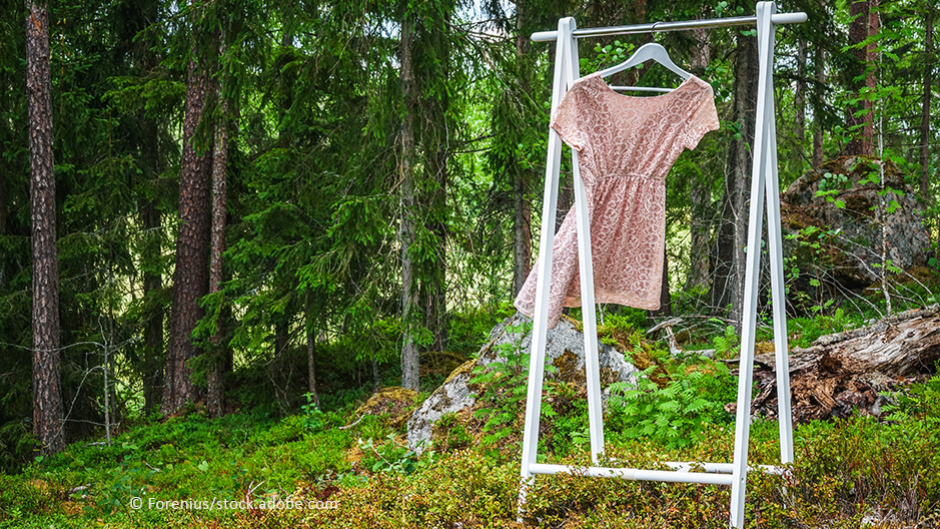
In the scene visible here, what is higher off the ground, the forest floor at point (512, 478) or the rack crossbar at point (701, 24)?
the rack crossbar at point (701, 24)

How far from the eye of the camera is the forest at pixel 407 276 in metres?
3.55

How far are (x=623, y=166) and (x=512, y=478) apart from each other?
1.50m

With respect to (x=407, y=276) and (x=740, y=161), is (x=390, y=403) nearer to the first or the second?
(x=407, y=276)

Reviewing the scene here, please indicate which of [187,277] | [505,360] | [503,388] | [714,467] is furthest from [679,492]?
[187,277]

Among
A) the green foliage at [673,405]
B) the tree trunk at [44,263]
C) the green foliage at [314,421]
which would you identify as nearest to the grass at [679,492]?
the green foliage at [673,405]

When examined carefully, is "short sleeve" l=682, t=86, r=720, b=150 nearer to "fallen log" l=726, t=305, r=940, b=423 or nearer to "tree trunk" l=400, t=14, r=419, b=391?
"fallen log" l=726, t=305, r=940, b=423

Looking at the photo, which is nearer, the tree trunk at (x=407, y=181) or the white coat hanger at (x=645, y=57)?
the white coat hanger at (x=645, y=57)

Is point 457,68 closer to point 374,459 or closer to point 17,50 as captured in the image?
point 374,459

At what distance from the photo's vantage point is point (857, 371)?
185 inches

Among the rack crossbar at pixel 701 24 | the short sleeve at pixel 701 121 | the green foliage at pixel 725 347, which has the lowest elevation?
the green foliage at pixel 725 347

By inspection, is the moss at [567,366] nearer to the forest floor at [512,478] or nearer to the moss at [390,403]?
the forest floor at [512,478]

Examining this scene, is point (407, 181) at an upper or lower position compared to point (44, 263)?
upper

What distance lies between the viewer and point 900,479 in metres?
2.94

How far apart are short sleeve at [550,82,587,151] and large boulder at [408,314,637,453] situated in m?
2.34
